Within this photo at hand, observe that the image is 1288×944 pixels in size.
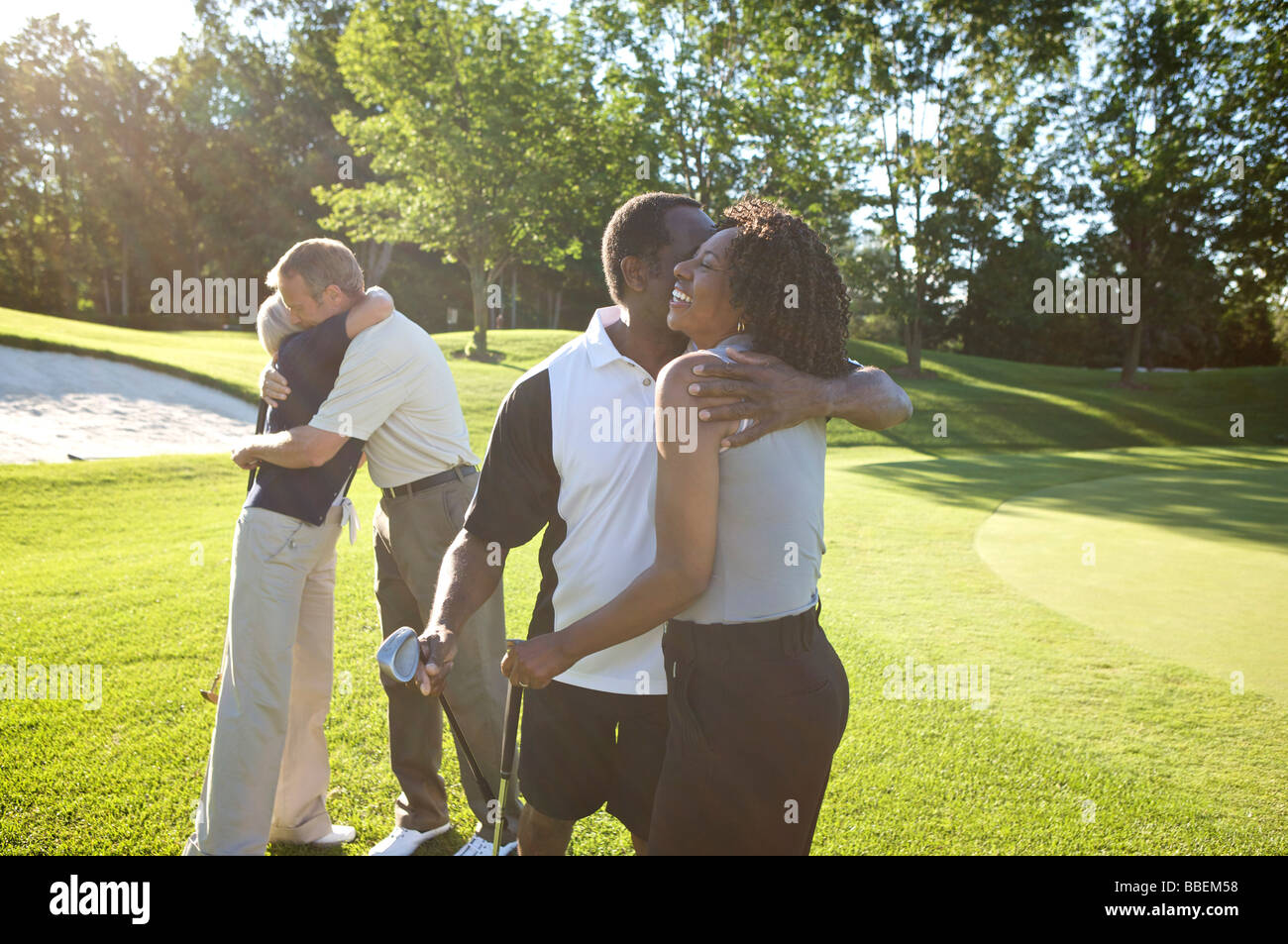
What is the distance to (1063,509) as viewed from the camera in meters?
11.4

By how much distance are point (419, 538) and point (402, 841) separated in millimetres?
1266

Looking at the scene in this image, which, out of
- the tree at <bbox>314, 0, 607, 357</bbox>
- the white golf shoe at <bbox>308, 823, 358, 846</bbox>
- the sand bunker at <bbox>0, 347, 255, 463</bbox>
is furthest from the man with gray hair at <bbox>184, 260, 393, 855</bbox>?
the tree at <bbox>314, 0, 607, 357</bbox>

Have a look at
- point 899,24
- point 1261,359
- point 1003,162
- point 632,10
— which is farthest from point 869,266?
point 1261,359

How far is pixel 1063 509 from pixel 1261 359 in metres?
42.6

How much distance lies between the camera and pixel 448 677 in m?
3.65

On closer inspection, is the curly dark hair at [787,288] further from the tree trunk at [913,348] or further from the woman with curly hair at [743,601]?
the tree trunk at [913,348]

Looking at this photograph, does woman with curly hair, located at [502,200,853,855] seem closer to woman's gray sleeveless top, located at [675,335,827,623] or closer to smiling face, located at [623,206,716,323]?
woman's gray sleeveless top, located at [675,335,827,623]

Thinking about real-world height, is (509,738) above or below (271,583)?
below

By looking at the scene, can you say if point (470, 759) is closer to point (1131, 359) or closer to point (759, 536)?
point (759, 536)

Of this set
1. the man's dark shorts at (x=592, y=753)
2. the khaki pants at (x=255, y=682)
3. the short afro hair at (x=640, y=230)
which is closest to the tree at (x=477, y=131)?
the khaki pants at (x=255, y=682)

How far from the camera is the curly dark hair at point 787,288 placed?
6.32ft

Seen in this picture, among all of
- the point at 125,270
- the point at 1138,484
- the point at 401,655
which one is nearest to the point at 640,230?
the point at 401,655
